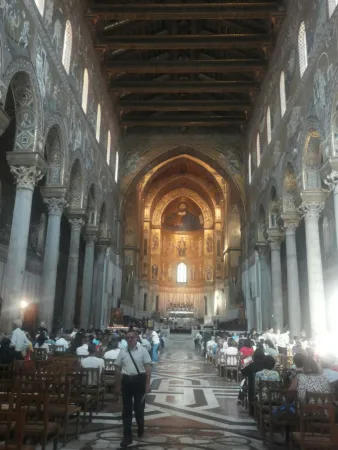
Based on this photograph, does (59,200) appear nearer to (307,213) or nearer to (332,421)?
(307,213)

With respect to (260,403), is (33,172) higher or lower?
higher

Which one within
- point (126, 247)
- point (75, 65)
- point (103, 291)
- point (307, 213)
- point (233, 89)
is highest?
point (233, 89)

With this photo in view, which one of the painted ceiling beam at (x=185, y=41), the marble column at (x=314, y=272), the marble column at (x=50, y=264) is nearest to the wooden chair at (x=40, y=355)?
the marble column at (x=50, y=264)

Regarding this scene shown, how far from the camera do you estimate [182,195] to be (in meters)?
47.6

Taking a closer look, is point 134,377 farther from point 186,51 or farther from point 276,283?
point 186,51

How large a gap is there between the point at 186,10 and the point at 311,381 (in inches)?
714

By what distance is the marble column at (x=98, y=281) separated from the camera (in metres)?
23.9

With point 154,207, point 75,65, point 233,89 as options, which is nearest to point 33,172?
point 75,65

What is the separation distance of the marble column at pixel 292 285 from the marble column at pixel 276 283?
2280 mm

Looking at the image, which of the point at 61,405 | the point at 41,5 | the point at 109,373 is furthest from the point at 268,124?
the point at 61,405

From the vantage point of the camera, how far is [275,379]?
22.2 feet

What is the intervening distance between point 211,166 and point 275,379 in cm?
2666

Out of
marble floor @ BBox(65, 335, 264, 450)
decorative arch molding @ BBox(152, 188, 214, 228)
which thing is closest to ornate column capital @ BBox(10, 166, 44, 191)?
marble floor @ BBox(65, 335, 264, 450)

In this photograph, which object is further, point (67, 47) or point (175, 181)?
point (175, 181)
